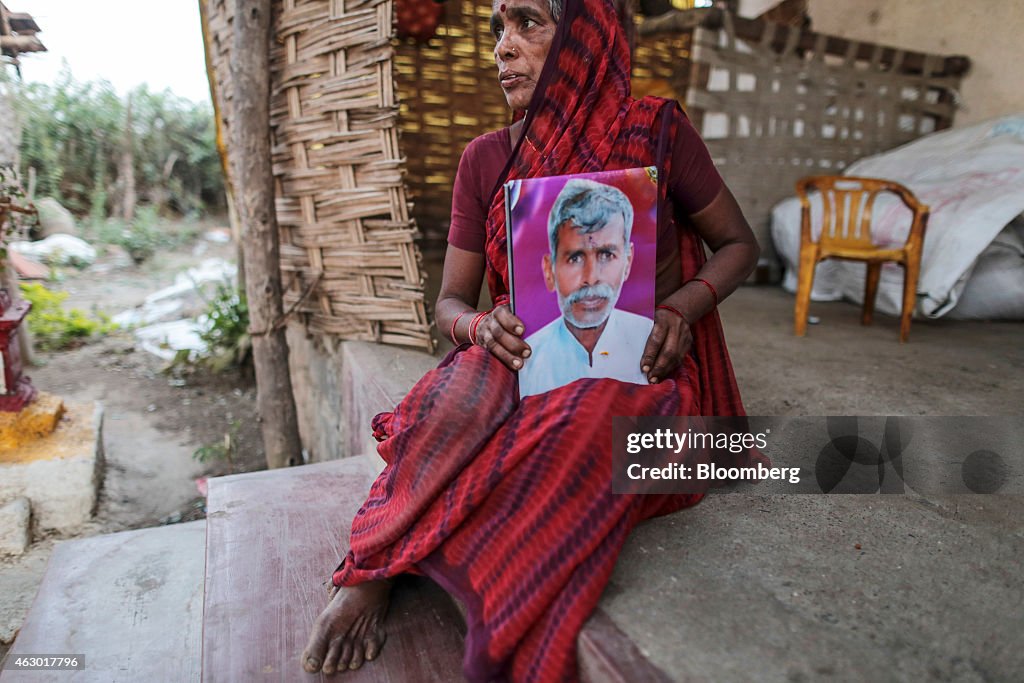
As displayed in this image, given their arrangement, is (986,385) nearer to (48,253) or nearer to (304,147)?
(304,147)

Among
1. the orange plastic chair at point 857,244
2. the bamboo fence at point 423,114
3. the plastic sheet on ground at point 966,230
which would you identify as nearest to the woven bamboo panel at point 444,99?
the bamboo fence at point 423,114

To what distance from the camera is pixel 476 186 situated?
5.08ft

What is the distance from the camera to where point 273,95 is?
2873mm

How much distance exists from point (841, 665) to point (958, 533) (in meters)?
0.59

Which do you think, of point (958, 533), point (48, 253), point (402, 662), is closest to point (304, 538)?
point (402, 662)

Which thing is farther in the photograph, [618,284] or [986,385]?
[986,385]

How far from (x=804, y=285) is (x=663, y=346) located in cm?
210

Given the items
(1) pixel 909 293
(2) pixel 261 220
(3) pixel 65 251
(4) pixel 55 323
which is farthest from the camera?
(3) pixel 65 251

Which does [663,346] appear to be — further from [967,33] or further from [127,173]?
[127,173]

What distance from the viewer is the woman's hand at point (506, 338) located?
1.29 m

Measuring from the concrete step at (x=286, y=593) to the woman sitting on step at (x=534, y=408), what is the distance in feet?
0.22

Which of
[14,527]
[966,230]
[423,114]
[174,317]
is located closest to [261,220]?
[14,527]

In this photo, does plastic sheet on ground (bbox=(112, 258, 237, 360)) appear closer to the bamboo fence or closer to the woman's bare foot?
the bamboo fence

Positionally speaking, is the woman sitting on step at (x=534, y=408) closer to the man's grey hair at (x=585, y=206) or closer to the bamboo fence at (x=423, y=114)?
the man's grey hair at (x=585, y=206)
